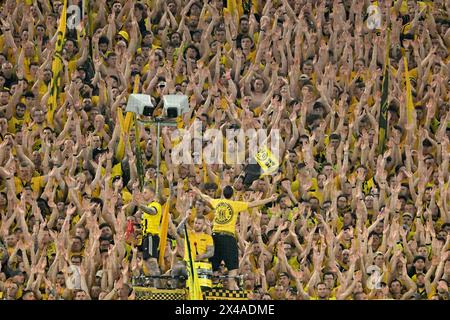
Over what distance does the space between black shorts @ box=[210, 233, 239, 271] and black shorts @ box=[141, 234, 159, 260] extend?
60cm

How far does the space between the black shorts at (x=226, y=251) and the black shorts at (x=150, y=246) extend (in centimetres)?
60

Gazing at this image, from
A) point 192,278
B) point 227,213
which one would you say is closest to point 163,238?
point 192,278

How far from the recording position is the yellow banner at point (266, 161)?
16.4 m

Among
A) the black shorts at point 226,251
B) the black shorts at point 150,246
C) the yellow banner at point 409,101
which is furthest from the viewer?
the yellow banner at point 409,101

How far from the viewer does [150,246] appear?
51.6ft

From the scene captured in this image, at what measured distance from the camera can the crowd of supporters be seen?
616 inches

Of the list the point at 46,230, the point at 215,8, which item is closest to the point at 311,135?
the point at 215,8

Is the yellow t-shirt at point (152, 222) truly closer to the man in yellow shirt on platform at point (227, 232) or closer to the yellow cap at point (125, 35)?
the man in yellow shirt on platform at point (227, 232)

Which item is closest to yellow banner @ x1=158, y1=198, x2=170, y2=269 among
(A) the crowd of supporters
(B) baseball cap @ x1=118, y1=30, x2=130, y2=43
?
(A) the crowd of supporters

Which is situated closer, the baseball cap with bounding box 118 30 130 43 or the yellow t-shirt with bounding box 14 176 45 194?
the yellow t-shirt with bounding box 14 176 45 194

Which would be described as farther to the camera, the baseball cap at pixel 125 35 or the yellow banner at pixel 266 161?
the baseball cap at pixel 125 35

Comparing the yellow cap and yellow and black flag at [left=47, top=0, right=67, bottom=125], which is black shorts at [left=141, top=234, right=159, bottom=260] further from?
the yellow cap

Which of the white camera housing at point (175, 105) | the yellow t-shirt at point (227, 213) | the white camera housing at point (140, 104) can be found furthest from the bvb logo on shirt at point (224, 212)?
the white camera housing at point (140, 104)
